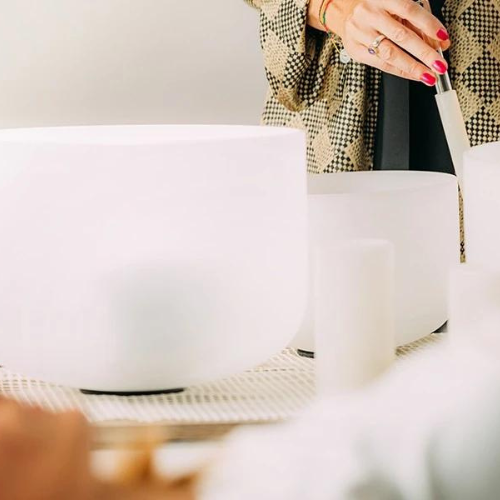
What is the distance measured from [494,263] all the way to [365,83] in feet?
1.97

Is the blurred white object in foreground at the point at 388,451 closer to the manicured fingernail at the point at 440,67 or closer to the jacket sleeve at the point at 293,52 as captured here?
the manicured fingernail at the point at 440,67

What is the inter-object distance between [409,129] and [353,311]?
672 mm

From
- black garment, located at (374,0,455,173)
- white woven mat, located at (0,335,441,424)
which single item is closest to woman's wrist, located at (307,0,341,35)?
black garment, located at (374,0,455,173)

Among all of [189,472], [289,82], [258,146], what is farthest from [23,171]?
[289,82]

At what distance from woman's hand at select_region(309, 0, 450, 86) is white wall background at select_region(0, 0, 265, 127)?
1.53ft

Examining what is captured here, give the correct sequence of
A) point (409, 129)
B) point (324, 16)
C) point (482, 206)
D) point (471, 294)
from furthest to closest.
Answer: point (409, 129) < point (324, 16) < point (482, 206) < point (471, 294)

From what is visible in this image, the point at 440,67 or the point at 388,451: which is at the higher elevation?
the point at 440,67

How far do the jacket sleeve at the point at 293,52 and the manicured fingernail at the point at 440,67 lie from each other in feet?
1.00

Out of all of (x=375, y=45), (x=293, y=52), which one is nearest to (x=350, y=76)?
(x=293, y=52)

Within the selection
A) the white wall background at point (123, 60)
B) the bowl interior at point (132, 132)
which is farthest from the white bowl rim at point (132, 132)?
the white wall background at point (123, 60)

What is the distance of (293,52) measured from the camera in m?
1.13

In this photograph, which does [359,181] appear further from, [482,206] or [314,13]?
[314,13]

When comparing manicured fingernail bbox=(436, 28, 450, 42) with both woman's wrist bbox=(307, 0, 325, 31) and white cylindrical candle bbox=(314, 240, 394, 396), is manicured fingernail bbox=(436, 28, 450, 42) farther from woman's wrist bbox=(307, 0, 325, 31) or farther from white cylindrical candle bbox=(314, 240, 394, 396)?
white cylindrical candle bbox=(314, 240, 394, 396)

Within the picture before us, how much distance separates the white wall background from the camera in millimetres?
1438
